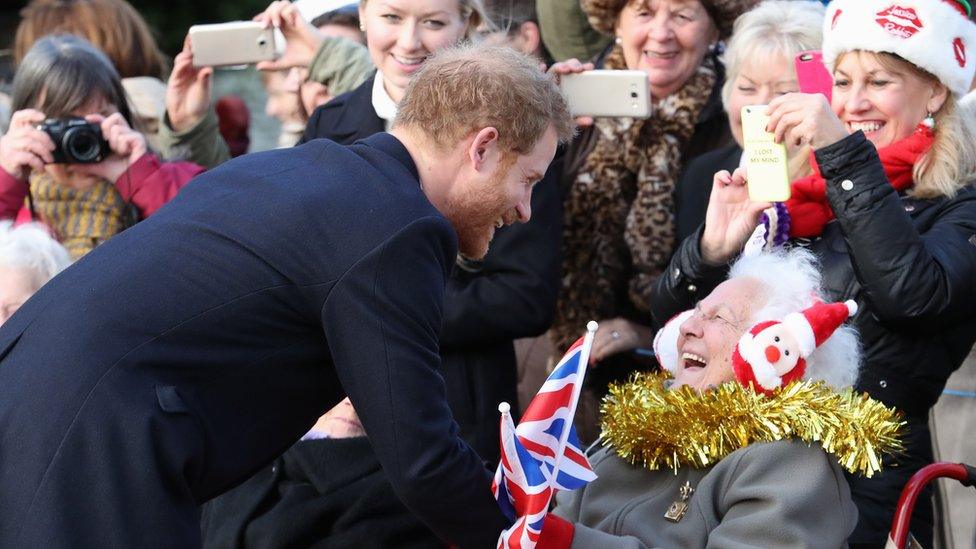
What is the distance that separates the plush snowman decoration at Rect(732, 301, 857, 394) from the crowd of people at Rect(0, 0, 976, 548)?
12 mm

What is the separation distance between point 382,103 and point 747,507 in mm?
2110

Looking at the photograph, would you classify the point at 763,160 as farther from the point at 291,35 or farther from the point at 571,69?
the point at 291,35

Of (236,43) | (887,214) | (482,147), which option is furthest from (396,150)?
(236,43)

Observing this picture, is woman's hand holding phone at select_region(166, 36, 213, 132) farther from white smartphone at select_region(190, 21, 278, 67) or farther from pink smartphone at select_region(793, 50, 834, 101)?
pink smartphone at select_region(793, 50, 834, 101)

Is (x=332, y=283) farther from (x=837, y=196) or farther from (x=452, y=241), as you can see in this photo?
(x=837, y=196)

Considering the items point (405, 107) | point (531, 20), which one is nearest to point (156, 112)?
point (531, 20)

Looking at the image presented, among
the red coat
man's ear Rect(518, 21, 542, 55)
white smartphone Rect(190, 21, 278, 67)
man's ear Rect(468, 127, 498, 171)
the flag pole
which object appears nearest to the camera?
man's ear Rect(468, 127, 498, 171)

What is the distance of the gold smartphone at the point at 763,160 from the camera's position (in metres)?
3.90

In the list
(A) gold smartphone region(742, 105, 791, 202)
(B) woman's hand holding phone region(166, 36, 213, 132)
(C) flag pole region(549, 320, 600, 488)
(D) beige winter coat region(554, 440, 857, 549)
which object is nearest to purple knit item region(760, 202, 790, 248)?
(A) gold smartphone region(742, 105, 791, 202)

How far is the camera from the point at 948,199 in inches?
159

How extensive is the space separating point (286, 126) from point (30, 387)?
11.7 feet

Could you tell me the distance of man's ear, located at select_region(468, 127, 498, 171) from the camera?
10.0 ft

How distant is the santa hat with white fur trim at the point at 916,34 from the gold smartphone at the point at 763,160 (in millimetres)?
467

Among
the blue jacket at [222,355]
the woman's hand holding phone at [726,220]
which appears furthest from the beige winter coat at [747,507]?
the woman's hand holding phone at [726,220]
